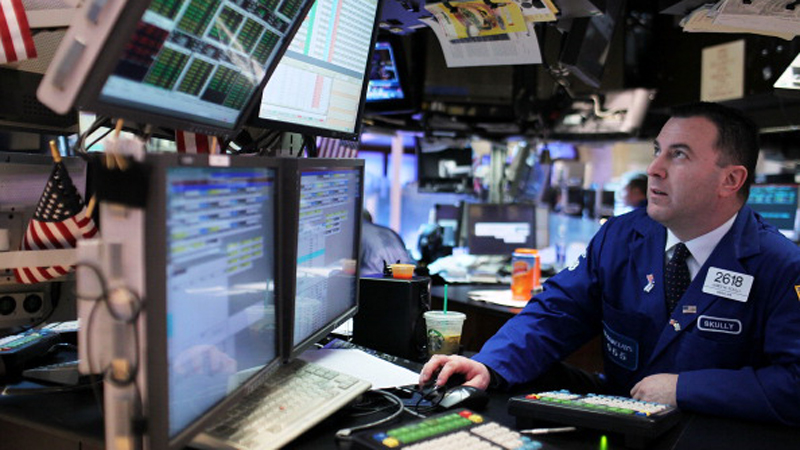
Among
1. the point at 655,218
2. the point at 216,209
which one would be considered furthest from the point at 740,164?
the point at 216,209

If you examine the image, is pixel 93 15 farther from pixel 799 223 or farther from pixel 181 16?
pixel 799 223

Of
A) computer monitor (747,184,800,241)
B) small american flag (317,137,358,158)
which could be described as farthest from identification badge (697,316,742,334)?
computer monitor (747,184,800,241)

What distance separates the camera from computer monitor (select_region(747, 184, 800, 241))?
167 inches

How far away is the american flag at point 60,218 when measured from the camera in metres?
1.28

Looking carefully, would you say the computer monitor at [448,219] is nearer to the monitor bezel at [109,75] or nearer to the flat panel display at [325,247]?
the flat panel display at [325,247]

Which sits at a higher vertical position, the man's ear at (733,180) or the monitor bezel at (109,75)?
the monitor bezel at (109,75)

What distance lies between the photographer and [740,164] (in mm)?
1955

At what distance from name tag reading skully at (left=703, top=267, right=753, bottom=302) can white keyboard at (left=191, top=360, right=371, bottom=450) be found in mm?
968

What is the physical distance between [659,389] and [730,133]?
0.85m

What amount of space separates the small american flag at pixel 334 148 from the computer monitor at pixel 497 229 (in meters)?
1.56

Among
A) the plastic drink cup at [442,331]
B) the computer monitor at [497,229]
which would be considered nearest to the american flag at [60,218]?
the plastic drink cup at [442,331]

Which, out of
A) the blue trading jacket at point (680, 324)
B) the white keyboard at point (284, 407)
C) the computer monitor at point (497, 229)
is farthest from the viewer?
the computer monitor at point (497, 229)

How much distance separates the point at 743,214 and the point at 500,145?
3254mm

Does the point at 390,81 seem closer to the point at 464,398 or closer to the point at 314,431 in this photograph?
the point at 464,398
